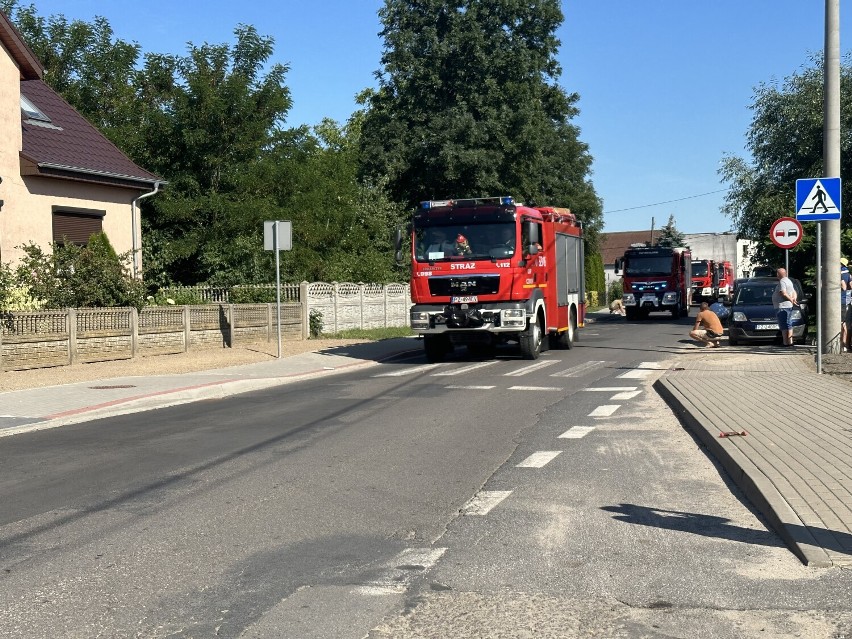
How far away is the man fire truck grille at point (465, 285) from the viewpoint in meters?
21.1

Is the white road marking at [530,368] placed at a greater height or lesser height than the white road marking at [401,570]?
lesser

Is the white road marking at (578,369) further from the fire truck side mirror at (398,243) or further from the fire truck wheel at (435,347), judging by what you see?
→ the fire truck side mirror at (398,243)

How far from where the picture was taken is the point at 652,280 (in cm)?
4425

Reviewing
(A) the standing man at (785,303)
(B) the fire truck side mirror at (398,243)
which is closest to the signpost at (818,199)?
(A) the standing man at (785,303)

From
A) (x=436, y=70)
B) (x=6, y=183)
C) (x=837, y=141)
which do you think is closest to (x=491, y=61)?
(x=436, y=70)

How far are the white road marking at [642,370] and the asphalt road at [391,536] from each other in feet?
18.9

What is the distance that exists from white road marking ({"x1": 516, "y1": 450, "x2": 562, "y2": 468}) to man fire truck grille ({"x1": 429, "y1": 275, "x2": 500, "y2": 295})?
11491 mm

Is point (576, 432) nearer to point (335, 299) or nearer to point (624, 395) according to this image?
point (624, 395)

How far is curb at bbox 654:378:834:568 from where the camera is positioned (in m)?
5.62

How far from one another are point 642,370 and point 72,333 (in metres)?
10.7

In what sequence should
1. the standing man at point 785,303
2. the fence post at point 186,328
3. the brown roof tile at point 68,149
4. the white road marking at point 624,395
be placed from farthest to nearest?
the brown roof tile at point 68,149
the fence post at point 186,328
the standing man at point 785,303
the white road marking at point 624,395

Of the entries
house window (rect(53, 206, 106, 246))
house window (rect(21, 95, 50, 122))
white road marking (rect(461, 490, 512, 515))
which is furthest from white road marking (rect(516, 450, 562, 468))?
house window (rect(21, 95, 50, 122))

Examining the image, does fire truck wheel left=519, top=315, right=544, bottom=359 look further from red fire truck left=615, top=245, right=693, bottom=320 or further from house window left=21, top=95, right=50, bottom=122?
red fire truck left=615, top=245, right=693, bottom=320

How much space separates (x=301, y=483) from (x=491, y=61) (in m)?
44.0
